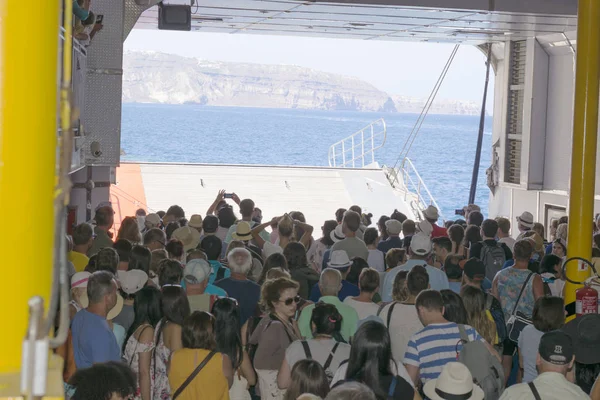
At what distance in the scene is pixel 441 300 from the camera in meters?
5.48

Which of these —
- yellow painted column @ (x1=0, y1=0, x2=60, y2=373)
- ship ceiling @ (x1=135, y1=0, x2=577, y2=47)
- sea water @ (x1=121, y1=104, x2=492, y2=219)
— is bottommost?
sea water @ (x1=121, y1=104, x2=492, y2=219)

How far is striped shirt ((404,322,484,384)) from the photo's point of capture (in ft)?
17.7

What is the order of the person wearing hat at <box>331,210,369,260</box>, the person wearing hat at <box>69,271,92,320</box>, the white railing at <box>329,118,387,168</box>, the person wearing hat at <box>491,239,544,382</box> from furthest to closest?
the white railing at <box>329,118,387,168</box> → the person wearing hat at <box>331,210,369,260</box> → the person wearing hat at <box>491,239,544,382</box> → the person wearing hat at <box>69,271,92,320</box>

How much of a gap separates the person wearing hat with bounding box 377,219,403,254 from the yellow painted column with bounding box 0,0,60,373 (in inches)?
303

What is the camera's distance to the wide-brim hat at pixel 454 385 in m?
4.30

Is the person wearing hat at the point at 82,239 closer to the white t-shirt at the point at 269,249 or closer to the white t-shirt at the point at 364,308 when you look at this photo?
the white t-shirt at the point at 269,249

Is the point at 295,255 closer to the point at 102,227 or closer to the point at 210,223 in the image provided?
the point at 210,223

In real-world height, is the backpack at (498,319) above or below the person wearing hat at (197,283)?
below

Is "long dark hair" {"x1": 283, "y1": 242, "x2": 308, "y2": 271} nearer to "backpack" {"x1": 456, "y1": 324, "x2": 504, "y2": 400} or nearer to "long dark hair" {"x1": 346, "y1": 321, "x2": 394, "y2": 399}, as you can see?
"backpack" {"x1": 456, "y1": 324, "x2": 504, "y2": 400}

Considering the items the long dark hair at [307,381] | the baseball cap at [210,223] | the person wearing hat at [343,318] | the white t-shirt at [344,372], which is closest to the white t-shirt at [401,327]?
the person wearing hat at [343,318]

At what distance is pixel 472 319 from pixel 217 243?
9.42ft

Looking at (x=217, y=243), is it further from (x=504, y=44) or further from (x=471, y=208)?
(x=504, y=44)

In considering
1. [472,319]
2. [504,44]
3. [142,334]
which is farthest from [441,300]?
[504,44]

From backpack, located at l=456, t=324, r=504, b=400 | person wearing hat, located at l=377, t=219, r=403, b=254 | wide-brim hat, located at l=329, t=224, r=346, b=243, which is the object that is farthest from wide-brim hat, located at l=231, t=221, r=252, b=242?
backpack, located at l=456, t=324, r=504, b=400
